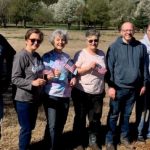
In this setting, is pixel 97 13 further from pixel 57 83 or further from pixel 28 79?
pixel 28 79

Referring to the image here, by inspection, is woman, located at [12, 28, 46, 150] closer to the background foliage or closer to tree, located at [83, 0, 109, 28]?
the background foliage

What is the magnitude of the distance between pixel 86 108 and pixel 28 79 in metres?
1.38

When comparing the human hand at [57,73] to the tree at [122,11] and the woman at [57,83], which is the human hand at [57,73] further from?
the tree at [122,11]

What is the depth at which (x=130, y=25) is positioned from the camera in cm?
637

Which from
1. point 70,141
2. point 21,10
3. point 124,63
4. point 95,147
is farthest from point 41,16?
point 124,63

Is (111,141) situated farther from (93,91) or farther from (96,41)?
(96,41)

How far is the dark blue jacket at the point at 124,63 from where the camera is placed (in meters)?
6.37

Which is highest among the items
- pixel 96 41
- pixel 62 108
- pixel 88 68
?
pixel 96 41

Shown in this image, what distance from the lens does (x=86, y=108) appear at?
6.48 m

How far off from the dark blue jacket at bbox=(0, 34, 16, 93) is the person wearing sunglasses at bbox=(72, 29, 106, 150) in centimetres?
112

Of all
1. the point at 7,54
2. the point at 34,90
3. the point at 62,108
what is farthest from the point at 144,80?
the point at 7,54

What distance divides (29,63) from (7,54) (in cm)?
32

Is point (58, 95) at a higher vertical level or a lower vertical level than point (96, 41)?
lower

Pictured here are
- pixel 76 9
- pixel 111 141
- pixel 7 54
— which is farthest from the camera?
pixel 76 9
